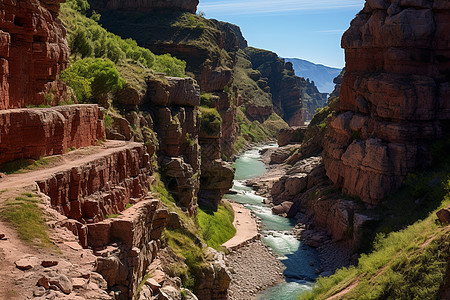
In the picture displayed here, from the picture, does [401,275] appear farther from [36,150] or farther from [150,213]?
[36,150]

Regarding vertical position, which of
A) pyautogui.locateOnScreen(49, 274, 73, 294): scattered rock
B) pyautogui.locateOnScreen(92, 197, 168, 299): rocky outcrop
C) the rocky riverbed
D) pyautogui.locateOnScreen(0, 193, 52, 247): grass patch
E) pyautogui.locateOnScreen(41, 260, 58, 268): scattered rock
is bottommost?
the rocky riverbed

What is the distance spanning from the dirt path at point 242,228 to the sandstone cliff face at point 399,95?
1455 cm

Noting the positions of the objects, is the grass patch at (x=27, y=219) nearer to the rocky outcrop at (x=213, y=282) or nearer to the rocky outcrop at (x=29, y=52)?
the rocky outcrop at (x=29, y=52)

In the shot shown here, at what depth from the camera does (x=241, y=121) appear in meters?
A: 159

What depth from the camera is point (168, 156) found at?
44625 millimetres

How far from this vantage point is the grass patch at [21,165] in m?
18.4

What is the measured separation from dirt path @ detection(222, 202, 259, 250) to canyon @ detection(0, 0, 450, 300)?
4.69 feet

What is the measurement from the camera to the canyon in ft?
54.4

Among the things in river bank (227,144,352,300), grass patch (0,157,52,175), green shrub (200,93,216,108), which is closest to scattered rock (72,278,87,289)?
grass patch (0,157,52,175)

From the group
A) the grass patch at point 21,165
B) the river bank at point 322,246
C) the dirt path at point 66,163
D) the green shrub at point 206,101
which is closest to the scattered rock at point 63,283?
the dirt path at point 66,163

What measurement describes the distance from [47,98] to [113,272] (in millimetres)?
12961

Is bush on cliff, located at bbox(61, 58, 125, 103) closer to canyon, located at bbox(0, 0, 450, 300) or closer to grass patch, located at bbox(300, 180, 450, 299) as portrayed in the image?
canyon, located at bbox(0, 0, 450, 300)

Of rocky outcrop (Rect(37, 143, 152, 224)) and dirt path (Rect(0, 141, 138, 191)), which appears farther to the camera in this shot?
rocky outcrop (Rect(37, 143, 152, 224))

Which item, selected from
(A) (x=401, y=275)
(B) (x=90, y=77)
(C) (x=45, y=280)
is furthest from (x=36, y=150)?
(A) (x=401, y=275)
